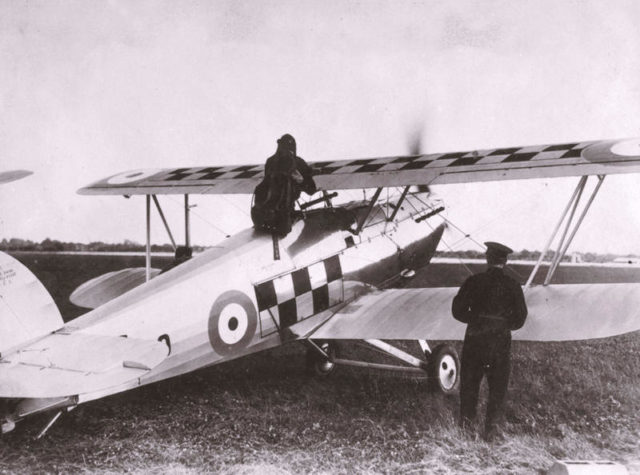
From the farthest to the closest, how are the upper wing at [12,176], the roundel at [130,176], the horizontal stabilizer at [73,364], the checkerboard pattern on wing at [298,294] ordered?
the roundel at [130,176], the checkerboard pattern on wing at [298,294], the upper wing at [12,176], the horizontal stabilizer at [73,364]

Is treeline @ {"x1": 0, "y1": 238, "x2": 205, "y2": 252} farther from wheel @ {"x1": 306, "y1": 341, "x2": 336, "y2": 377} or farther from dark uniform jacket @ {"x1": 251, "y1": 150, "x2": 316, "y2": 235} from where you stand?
dark uniform jacket @ {"x1": 251, "y1": 150, "x2": 316, "y2": 235}

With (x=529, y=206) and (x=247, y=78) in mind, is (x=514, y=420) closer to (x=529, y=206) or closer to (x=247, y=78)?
(x=529, y=206)

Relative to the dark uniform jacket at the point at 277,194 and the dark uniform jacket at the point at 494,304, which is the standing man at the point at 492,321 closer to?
the dark uniform jacket at the point at 494,304

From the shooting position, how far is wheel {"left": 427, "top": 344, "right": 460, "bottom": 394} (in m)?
4.95

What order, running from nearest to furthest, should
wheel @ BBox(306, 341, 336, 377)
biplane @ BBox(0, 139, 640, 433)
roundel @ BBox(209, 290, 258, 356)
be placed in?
biplane @ BBox(0, 139, 640, 433), roundel @ BBox(209, 290, 258, 356), wheel @ BBox(306, 341, 336, 377)

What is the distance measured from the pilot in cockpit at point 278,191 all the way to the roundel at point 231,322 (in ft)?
2.11

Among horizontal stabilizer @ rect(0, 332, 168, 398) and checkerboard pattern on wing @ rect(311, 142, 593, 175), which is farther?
checkerboard pattern on wing @ rect(311, 142, 593, 175)

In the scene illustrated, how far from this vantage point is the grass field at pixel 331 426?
3.31 meters

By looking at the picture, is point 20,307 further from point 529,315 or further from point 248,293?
point 529,315

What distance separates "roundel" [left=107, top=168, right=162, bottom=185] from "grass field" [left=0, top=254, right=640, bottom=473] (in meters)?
2.48

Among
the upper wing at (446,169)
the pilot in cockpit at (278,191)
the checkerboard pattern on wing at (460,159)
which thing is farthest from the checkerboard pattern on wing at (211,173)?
the pilot in cockpit at (278,191)

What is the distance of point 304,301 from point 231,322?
0.78 meters

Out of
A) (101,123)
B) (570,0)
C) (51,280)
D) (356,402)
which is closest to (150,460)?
(356,402)

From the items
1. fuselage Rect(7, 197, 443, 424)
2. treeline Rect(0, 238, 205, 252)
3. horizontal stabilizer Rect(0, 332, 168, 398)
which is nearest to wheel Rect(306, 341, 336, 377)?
fuselage Rect(7, 197, 443, 424)
